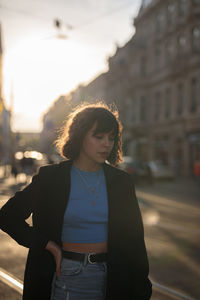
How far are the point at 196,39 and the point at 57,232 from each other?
2876cm

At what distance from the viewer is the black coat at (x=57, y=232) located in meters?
2.16

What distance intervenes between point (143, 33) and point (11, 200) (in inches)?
1483

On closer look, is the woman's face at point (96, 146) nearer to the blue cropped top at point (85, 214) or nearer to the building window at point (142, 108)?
the blue cropped top at point (85, 214)

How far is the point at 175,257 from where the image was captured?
5883 mm

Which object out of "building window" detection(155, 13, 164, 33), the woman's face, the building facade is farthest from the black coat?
"building window" detection(155, 13, 164, 33)

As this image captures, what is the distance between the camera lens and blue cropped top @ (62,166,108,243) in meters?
2.19

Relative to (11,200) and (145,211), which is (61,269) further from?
(145,211)

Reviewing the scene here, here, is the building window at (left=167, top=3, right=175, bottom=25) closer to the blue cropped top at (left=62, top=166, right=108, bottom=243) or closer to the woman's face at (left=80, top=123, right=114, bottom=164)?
the woman's face at (left=80, top=123, right=114, bottom=164)

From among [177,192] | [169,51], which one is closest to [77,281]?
[177,192]

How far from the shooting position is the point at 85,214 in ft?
7.22

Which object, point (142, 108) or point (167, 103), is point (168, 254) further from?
point (142, 108)

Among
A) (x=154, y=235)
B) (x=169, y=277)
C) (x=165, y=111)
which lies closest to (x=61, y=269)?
(x=169, y=277)

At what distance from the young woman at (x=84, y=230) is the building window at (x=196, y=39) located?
2783cm

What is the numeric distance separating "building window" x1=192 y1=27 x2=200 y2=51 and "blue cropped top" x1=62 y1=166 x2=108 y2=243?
27.9 metres
